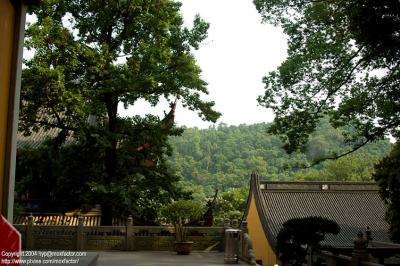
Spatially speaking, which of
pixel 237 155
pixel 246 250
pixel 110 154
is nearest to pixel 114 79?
pixel 110 154

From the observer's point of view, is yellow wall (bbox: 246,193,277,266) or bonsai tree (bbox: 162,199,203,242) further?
yellow wall (bbox: 246,193,277,266)

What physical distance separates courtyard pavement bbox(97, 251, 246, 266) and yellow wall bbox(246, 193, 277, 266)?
7.95 m

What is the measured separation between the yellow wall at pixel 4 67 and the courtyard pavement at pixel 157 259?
711 centimetres

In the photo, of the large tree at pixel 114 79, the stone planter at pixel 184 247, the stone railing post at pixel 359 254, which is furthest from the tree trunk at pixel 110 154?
the stone railing post at pixel 359 254

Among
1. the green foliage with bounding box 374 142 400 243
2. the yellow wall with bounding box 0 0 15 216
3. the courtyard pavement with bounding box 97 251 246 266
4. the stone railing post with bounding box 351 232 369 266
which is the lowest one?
the courtyard pavement with bounding box 97 251 246 266

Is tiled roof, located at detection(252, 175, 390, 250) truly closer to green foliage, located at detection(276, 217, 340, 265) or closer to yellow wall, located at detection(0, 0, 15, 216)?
green foliage, located at detection(276, 217, 340, 265)

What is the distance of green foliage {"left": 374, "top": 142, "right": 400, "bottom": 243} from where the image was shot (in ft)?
33.5

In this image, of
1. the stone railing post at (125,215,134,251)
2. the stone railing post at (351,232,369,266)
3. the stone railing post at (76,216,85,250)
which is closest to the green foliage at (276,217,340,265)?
the stone railing post at (351,232,369,266)

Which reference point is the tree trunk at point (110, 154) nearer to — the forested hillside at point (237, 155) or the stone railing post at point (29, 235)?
the stone railing post at point (29, 235)

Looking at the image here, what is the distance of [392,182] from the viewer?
10336mm

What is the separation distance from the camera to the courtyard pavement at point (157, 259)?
394 inches

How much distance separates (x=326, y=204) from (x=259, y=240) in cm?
402

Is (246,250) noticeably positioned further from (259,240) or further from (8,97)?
(259,240)

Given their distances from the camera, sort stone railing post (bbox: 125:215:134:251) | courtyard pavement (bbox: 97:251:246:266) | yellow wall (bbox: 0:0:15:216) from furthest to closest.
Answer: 1. stone railing post (bbox: 125:215:134:251)
2. courtyard pavement (bbox: 97:251:246:266)
3. yellow wall (bbox: 0:0:15:216)
